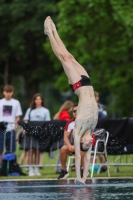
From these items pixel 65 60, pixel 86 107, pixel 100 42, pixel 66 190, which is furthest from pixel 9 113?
pixel 100 42

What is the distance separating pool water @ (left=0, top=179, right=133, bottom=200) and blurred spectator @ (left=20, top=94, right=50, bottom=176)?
396 cm

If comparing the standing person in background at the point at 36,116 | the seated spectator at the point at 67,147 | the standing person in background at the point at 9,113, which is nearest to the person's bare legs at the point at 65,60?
the seated spectator at the point at 67,147

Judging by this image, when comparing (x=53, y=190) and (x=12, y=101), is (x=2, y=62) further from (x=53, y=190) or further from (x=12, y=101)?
(x=53, y=190)

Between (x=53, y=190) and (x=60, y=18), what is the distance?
26379 millimetres

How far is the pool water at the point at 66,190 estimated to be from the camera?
41.4 feet

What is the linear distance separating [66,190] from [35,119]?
7538 millimetres

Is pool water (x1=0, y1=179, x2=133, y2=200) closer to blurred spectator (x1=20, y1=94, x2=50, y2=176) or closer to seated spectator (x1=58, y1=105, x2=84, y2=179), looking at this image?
seated spectator (x1=58, y1=105, x2=84, y2=179)

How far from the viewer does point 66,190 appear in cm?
1394

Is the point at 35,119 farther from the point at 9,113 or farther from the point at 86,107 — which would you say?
the point at 86,107

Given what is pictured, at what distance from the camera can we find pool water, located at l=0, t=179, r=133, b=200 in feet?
41.4

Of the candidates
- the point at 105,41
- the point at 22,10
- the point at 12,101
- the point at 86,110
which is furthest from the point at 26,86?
the point at 86,110

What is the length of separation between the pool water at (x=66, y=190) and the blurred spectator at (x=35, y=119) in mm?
3963

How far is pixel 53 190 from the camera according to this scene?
14.0 metres

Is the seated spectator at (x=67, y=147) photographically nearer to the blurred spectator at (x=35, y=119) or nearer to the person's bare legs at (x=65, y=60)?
the blurred spectator at (x=35, y=119)
